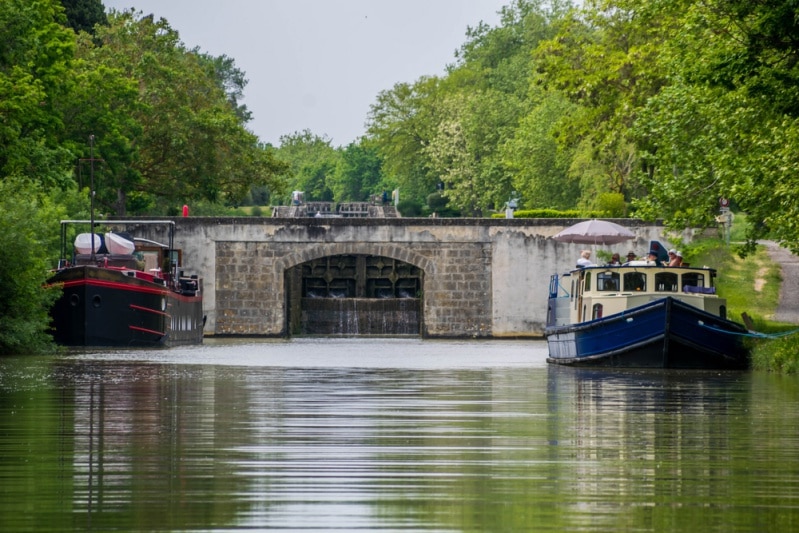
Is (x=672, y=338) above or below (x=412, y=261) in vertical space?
below

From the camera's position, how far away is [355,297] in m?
63.6

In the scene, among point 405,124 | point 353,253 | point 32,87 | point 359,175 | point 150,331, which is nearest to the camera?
point 32,87

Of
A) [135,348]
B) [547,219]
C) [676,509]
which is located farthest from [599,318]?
[547,219]

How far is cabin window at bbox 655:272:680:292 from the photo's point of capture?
29031mm

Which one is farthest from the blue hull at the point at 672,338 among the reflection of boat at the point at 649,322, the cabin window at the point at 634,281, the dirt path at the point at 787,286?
the dirt path at the point at 787,286

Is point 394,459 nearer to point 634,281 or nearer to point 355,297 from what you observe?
point 634,281

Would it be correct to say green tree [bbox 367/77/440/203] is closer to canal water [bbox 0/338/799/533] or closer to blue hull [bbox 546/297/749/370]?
blue hull [bbox 546/297/749/370]

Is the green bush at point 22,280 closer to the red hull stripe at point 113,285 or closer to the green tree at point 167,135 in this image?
the red hull stripe at point 113,285

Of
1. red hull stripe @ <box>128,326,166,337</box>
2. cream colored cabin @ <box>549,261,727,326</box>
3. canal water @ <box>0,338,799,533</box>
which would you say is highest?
cream colored cabin @ <box>549,261,727,326</box>

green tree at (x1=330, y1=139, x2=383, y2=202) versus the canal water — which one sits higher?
green tree at (x1=330, y1=139, x2=383, y2=202)

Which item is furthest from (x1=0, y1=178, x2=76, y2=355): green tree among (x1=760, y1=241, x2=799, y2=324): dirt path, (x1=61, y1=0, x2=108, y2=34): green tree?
(x1=61, y1=0, x2=108, y2=34): green tree

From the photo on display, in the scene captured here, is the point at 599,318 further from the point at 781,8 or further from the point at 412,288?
the point at 412,288

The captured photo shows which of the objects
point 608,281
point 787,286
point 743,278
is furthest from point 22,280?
point 787,286

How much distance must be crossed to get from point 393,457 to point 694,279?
19584mm
